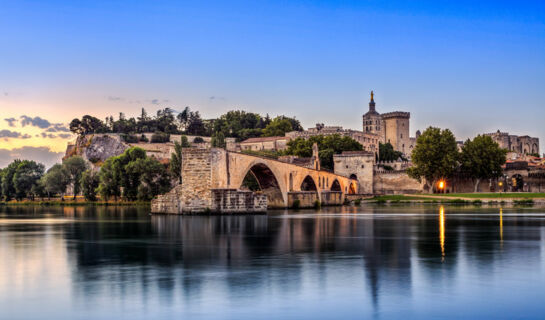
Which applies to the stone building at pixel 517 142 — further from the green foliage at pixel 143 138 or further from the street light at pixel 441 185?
the green foliage at pixel 143 138

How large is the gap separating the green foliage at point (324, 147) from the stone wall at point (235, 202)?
52.4 m

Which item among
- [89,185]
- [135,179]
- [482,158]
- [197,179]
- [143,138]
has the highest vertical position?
[143,138]

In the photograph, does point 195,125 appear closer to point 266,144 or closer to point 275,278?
point 266,144

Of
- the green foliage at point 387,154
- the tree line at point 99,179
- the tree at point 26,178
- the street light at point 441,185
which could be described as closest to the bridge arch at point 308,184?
the tree line at point 99,179

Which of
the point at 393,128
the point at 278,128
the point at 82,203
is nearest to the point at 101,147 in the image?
the point at 82,203

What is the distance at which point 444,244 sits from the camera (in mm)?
17469

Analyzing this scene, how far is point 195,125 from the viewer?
139 m

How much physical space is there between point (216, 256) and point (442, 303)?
7.10 m

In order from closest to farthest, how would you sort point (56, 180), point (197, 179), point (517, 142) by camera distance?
1. point (197, 179)
2. point (56, 180)
3. point (517, 142)

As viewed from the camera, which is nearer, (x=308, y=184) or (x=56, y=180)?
(x=308, y=184)

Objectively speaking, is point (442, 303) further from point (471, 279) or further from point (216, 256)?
point (216, 256)

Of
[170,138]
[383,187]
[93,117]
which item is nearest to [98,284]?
[383,187]

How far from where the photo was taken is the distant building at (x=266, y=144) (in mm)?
119562

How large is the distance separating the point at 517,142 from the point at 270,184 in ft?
409
